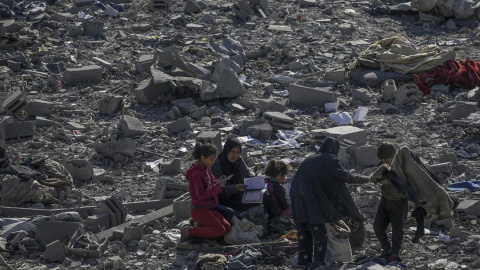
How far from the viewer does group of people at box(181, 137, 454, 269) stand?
6.95 m

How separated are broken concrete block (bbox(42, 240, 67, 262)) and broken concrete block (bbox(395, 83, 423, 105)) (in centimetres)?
684

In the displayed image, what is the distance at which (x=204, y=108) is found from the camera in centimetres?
1309

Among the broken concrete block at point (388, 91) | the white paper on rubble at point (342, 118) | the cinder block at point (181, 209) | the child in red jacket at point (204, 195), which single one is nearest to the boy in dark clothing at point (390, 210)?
the child in red jacket at point (204, 195)

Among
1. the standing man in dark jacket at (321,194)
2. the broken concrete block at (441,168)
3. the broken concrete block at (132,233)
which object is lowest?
the broken concrete block at (132,233)

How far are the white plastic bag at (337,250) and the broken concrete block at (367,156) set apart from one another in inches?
131

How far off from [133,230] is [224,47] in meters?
8.23

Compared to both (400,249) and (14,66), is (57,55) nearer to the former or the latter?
(14,66)

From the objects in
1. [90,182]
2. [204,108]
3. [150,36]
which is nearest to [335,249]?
[90,182]

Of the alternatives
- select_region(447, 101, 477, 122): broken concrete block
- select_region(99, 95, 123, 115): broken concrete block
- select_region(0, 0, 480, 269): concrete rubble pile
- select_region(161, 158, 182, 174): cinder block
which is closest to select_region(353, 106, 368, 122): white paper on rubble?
select_region(0, 0, 480, 269): concrete rubble pile

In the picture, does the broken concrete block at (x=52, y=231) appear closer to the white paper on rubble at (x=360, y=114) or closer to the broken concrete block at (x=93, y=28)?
the white paper on rubble at (x=360, y=114)

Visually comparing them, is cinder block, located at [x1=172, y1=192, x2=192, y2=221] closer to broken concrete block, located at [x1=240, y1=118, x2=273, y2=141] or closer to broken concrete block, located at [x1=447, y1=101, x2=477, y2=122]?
broken concrete block, located at [x1=240, y1=118, x2=273, y2=141]

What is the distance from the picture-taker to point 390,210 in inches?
280

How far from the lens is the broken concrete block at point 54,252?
26.3 feet

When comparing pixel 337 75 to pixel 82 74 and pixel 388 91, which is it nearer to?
pixel 388 91
